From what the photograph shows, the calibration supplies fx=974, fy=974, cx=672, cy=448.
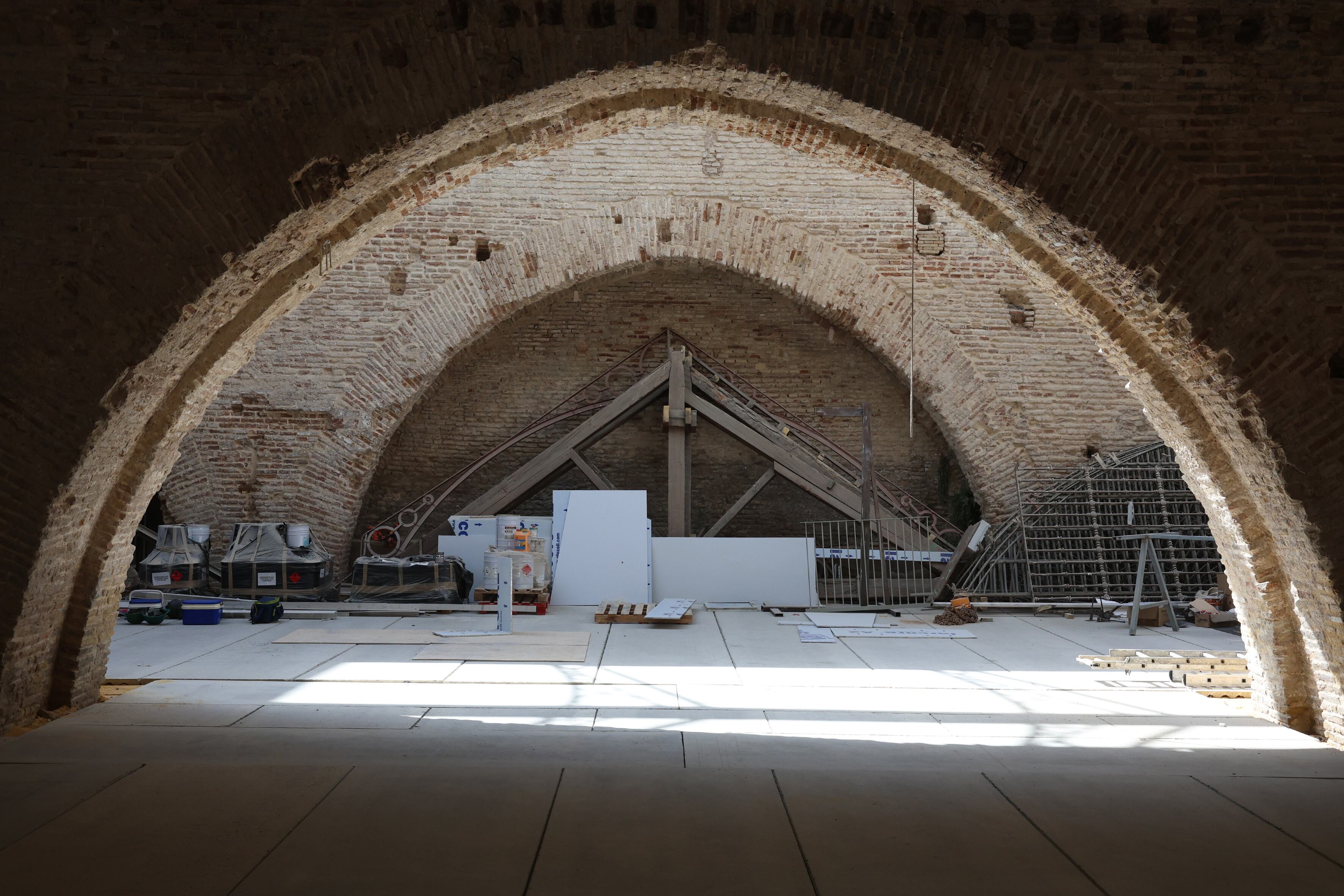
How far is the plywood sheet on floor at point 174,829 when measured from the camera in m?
2.66

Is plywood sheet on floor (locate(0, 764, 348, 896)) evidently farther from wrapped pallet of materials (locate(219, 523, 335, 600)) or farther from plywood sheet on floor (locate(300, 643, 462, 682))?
wrapped pallet of materials (locate(219, 523, 335, 600))

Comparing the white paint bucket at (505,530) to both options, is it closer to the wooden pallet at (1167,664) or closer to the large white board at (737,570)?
the large white board at (737,570)

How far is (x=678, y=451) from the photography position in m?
10.9

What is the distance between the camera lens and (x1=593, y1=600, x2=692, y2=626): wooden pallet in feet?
27.2

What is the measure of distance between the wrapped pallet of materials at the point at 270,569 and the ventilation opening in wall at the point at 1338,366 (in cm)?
847

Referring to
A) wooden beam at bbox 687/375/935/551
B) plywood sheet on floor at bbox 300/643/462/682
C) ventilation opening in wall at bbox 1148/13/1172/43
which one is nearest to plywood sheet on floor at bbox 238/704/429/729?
plywood sheet on floor at bbox 300/643/462/682

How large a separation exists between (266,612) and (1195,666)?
6910 millimetres

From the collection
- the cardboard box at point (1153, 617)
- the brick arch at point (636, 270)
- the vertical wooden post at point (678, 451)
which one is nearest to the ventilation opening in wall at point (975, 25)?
the cardboard box at point (1153, 617)

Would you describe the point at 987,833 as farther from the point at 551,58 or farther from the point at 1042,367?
the point at 1042,367

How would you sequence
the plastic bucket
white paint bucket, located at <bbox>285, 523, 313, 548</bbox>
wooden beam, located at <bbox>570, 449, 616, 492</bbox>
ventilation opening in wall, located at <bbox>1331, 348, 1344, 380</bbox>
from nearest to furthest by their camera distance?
ventilation opening in wall, located at <bbox>1331, 348, 1344, 380</bbox>, the plastic bucket, white paint bucket, located at <bbox>285, 523, 313, 548</bbox>, wooden beam, located at <bbox>570, 449, 616, 492</bbox>

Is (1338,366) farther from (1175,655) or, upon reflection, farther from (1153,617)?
(1153,617)

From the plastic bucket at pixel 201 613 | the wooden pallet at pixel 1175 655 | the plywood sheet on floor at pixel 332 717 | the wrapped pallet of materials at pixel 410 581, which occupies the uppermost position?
the wrapped pallet of materials at pixel 410 581

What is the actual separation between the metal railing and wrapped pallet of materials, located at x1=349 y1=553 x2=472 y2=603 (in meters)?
3.70

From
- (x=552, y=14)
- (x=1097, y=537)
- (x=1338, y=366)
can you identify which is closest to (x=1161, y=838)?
(x=1338, y=366)
